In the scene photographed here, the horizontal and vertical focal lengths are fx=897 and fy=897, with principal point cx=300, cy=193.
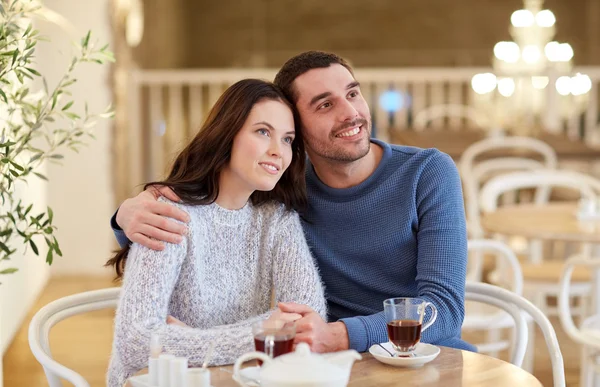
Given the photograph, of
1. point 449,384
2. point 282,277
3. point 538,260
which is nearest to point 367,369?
point 449,384

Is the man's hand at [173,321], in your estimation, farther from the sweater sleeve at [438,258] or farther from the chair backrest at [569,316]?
the chair backrest at [569,316]

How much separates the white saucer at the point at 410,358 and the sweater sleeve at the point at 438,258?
0.21ft

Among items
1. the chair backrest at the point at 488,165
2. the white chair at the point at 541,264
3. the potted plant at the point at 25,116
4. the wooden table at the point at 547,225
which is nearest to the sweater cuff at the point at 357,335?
the potted plant at the point at 25,116

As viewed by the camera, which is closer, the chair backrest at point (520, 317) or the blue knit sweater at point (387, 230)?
the chair backrest at point (520, 317)

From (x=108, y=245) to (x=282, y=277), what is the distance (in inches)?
155

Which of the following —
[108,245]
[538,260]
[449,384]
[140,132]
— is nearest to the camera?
[449,384]

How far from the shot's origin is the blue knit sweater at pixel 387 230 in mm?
1810

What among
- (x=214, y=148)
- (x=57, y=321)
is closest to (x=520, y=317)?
(x=214, y=148)

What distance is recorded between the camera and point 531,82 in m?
6.24

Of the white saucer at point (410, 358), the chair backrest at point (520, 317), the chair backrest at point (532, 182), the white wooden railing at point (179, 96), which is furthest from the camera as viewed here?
the white wooden railing at point (179, 96)

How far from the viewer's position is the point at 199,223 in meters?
1.71

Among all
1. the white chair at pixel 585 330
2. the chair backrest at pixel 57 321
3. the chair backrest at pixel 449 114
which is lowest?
the white chair at pixel 585 330

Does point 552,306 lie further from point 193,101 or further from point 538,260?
point 193,101

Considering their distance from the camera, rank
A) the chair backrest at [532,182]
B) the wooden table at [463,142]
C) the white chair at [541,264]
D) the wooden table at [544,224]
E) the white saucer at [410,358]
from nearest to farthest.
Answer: the white saucer at [410,358]
the wooden table at [544,224]
the white chair at [541,264]
the chair backrest at [532,182]
the wooden table at [463,142]
